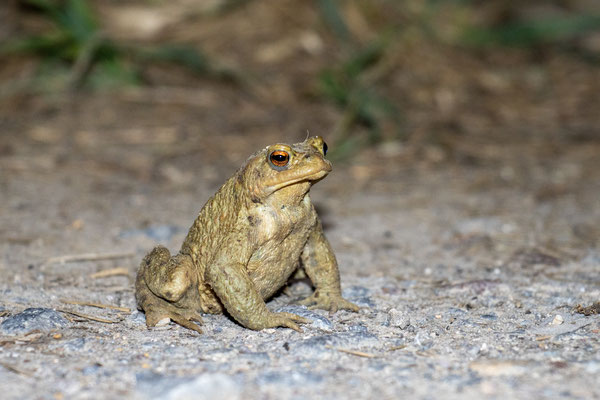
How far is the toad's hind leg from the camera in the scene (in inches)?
123

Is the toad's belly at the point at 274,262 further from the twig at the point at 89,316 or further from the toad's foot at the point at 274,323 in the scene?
the twig at the point at 89,316

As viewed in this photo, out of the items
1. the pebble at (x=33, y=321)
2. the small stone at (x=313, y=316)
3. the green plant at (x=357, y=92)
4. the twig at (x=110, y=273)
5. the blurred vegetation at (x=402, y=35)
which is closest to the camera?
the pebble at (x=33, y=321)

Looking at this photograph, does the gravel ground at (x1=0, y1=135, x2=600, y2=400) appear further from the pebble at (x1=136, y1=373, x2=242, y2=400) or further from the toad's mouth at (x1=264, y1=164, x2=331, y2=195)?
the toad's mouth at (x1=264, y1=164, x2=331, y2=195)

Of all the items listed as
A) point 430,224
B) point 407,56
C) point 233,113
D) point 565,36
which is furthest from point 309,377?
point 565,36

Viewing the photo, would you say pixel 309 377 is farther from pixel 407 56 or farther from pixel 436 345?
pixel 407 56

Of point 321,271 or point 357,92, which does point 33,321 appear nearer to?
point 321,271

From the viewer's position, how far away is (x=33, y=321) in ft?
9.81

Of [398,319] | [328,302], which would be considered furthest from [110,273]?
[398,319]

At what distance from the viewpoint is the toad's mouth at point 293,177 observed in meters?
3.02

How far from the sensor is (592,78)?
8742mm

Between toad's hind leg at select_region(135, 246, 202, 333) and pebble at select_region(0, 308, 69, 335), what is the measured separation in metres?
0.37

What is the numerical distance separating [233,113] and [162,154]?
3.88ft

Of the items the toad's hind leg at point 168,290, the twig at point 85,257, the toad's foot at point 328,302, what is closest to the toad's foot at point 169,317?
the toad's hind leg at point 168,290

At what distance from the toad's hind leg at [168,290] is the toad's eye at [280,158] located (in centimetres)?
66
